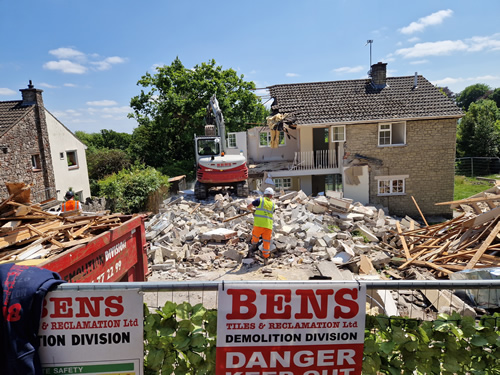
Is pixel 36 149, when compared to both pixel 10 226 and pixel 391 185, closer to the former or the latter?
pixel 10 226

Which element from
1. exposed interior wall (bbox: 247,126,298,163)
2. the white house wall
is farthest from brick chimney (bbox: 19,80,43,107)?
exposed interior wall (bbox: 247,126,298,163)

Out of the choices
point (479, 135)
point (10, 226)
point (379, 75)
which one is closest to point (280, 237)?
point (10, 226)

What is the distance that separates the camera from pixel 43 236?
12.6ft

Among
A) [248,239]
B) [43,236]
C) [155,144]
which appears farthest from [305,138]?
[43,236]

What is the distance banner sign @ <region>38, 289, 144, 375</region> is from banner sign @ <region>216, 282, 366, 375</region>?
0.60 m

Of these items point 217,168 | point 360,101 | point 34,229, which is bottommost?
point 217,168

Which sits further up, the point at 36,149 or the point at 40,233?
the point at 36,149

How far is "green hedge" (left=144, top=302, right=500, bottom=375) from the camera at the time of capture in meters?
2.39

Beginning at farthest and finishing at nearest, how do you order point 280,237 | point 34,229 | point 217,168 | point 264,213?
point 217,168, point 280,237, point 264,213, point 34,229

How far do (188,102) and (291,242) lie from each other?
61.7 feet

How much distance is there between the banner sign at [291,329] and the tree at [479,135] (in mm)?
35890

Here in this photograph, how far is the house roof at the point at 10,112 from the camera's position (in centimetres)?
1688

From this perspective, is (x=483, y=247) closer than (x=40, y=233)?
No

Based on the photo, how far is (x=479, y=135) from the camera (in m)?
31.7
